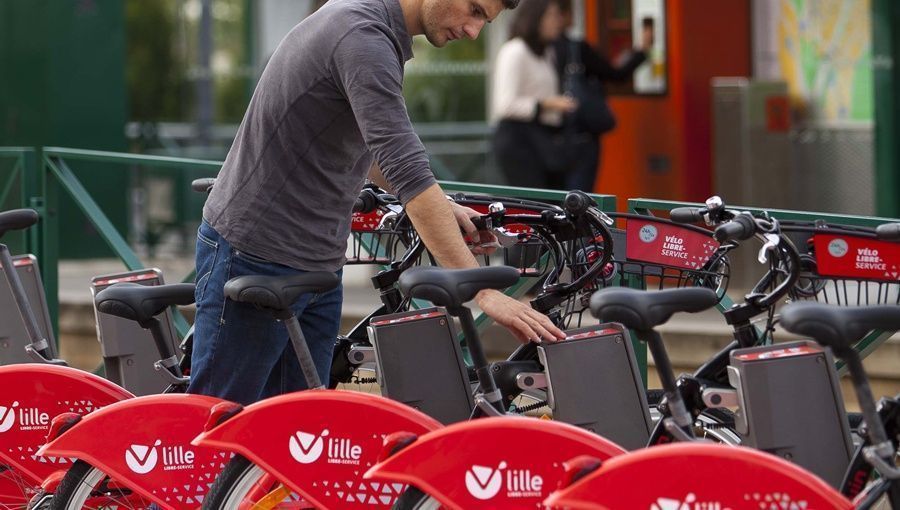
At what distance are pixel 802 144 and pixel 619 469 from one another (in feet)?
19.6

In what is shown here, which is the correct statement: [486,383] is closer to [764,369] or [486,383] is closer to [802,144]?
[764,369]

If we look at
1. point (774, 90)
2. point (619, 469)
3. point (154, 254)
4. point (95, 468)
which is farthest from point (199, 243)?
Result: point (154, 254)

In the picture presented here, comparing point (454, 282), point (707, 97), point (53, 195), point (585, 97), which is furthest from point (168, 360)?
point (707, 97)

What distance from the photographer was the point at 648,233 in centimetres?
474

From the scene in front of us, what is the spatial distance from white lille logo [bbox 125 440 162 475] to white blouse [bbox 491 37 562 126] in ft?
16.1

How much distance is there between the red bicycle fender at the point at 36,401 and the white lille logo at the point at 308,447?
89 cm

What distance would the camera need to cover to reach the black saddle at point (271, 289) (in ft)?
13.2

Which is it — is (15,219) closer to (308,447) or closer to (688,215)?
(308,447)

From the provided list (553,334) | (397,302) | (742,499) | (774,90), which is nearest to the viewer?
(742,499)

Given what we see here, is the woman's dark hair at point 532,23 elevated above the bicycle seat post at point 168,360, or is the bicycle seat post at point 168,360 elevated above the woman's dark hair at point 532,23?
the woman's dark hair at point 532,23

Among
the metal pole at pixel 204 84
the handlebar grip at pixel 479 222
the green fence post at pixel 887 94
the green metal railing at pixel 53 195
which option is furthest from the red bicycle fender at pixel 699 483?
the metal pole at pixel 204 84

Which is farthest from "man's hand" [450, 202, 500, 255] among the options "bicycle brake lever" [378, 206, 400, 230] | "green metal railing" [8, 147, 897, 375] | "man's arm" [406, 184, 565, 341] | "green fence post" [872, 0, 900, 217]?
"green fence post" [872, 0, 900, 217]

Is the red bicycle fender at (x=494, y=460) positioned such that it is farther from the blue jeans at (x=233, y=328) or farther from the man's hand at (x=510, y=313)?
the blue jeans at (x=233, y=328)

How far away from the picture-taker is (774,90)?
9.02 meters
